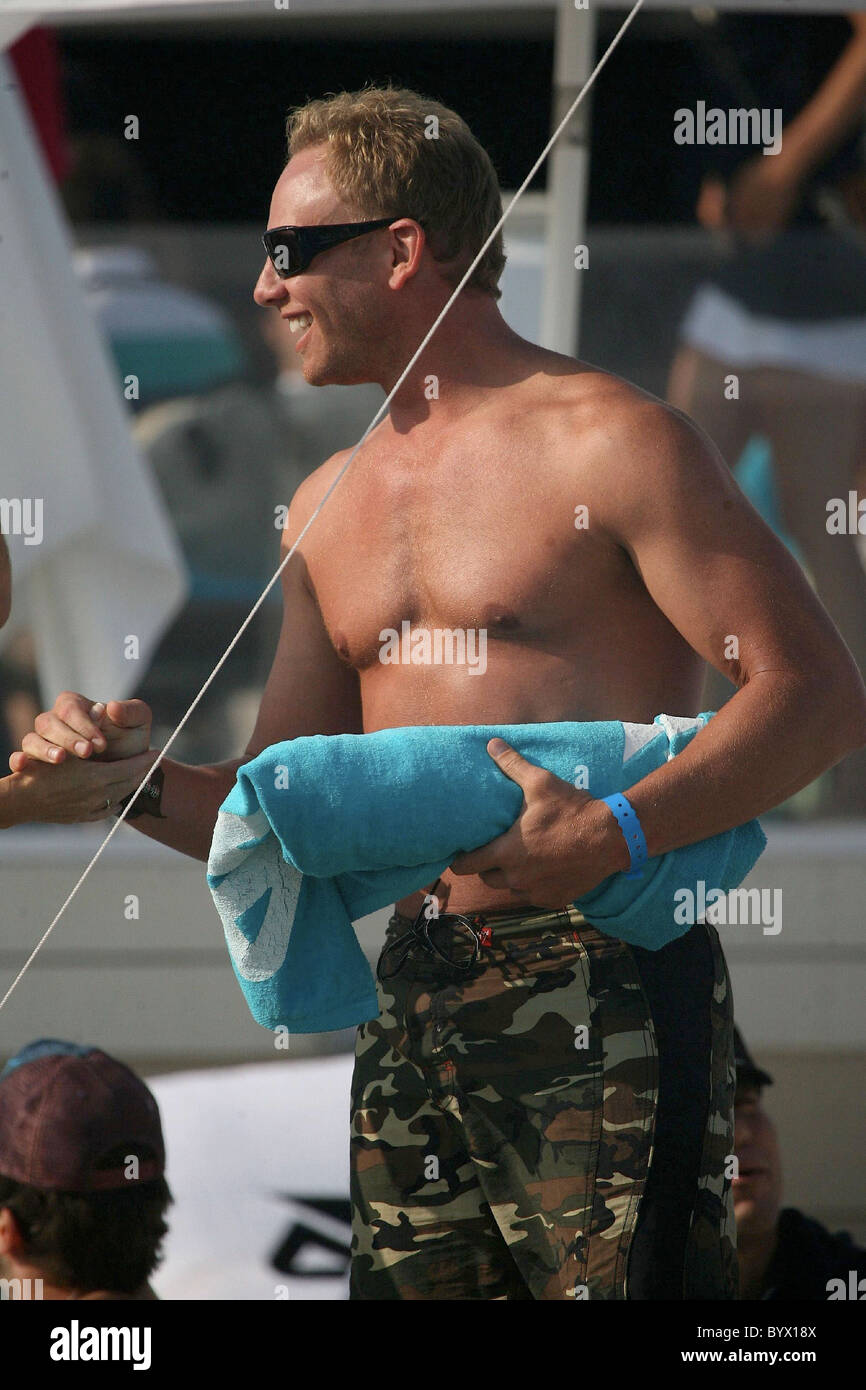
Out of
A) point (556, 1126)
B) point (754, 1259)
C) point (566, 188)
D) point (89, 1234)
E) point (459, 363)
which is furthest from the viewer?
point (566, 188)

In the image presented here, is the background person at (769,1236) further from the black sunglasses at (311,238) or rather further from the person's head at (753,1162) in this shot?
the black sunglasses at (311,238)

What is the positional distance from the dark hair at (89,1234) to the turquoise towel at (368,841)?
671 millimetres

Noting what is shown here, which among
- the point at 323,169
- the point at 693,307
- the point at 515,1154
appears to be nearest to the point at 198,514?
the point at 693,307

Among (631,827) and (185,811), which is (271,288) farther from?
(631,827)

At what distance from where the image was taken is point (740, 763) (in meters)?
1.80

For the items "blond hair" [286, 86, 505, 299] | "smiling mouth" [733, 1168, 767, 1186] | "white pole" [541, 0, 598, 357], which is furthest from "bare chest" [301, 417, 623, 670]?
"white pole" [541, 0, 598, 357]

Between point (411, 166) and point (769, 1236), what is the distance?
1892 mm

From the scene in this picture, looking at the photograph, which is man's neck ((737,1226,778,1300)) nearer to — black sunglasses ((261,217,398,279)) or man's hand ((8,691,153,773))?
man's hand ((8,691,153,773))

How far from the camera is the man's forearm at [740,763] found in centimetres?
179

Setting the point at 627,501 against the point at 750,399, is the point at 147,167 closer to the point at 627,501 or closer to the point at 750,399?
the point at 750,399

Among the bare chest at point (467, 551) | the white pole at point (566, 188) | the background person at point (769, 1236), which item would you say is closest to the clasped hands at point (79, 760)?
Answer: the bare chest at point (467, 551)

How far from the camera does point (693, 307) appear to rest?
16.6 feet

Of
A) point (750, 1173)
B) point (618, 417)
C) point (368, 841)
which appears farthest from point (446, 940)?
point (750, 1173)

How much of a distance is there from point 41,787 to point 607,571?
79 cm
